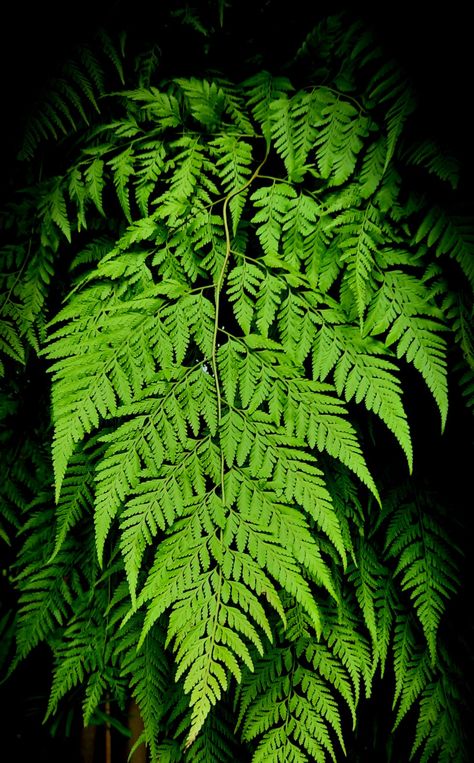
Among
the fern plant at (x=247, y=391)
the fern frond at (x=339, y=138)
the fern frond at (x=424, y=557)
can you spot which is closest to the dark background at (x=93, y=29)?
the fern plant at (x=247, y=391)

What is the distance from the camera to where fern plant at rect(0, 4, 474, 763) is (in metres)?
1.10

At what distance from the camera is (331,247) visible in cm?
130

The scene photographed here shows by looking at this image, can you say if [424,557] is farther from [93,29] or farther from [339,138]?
[93,29]

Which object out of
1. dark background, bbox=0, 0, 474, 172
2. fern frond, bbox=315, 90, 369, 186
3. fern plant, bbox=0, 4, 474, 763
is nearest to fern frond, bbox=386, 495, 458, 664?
fern plant, bbox=0, 4, 474, 763

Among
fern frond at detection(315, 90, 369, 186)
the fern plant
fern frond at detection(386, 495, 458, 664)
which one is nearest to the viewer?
the fern plant

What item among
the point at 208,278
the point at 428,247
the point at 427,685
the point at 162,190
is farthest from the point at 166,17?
the point at 427,685

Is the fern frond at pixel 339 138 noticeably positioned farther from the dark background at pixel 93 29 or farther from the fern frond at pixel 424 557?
the fern frond at pixel 424 557

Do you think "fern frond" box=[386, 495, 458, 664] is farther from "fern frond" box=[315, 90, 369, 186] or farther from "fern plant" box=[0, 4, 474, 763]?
"fern frond" box=[315, 90, 369, 186]

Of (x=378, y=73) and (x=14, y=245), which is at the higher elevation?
(x=14, y=245)

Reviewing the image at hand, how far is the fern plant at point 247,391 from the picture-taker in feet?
3.62

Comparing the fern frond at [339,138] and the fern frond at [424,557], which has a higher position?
the fern frond at [339,138]

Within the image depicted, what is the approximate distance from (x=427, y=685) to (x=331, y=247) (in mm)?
1345

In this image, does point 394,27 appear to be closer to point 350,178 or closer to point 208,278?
point 350,178

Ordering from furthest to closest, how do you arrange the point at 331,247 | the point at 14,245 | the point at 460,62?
the point at 14,245
the point at 331,247
the point at 460,62
